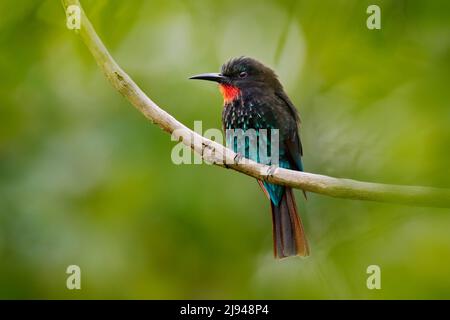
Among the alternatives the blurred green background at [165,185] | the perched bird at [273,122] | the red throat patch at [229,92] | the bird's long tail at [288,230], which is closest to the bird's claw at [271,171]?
the blurred green background at [165,185]

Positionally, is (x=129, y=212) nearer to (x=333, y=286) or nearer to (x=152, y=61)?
(x=152, y=61)

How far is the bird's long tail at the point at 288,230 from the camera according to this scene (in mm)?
3982

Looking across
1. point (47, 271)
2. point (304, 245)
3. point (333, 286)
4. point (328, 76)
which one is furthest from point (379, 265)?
point (47, 271)

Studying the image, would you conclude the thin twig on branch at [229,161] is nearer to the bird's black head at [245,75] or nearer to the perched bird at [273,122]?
the perched bird at [273,122]

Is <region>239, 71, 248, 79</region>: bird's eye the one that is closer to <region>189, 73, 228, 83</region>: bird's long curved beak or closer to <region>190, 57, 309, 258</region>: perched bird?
<region>190, 57, 309, 258</region>: perched bird

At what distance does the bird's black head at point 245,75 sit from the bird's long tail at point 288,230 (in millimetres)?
822

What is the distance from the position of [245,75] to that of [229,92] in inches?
7.4

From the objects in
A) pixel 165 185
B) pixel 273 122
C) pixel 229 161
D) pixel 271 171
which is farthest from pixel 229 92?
pixel 271 171

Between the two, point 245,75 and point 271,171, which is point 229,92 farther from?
point 271,171

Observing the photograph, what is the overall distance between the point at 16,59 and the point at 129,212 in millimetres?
2191

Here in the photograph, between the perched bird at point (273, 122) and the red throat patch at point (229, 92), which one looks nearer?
the perched bird at point (273, 122)

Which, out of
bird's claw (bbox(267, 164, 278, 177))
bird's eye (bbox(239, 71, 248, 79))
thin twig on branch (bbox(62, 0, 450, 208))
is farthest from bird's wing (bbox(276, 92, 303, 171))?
bird's claw (bbox(267, 164, 278, 177))

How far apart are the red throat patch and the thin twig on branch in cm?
127

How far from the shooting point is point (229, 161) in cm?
299
